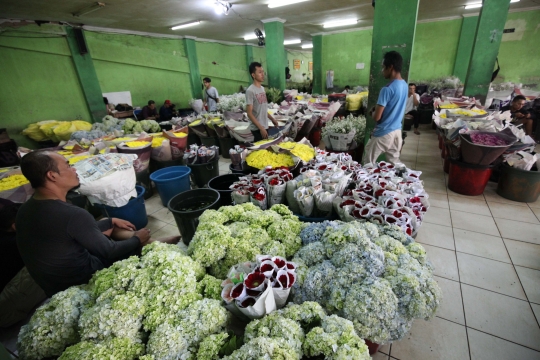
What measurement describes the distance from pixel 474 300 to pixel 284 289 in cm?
200

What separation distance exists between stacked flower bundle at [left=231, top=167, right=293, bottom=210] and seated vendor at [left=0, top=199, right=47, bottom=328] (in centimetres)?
197

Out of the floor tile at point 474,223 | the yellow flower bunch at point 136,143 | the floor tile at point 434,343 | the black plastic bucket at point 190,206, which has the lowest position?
the floor tile at point 434,343

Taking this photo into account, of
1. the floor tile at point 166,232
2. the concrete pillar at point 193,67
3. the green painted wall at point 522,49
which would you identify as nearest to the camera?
the floor tile at point 166,232

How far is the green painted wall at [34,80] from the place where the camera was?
6773 mm

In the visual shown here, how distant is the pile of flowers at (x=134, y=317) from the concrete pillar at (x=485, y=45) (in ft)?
27.4

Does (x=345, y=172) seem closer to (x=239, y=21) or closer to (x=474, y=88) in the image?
(x=474, y=88)

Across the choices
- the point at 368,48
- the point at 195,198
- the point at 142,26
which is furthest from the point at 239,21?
the point at 195,198

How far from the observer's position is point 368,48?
1248 cm

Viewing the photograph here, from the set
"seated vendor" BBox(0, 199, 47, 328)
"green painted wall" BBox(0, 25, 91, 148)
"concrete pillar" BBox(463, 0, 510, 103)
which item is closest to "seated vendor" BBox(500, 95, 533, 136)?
"concrete pillar" BBox(463, 0, 510, 103)

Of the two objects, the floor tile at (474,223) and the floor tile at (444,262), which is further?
the floor tile at (474,223)

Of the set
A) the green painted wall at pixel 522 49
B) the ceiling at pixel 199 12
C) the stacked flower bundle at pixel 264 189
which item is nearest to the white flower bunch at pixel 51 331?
the stacked flower bundle at pixel 264 189

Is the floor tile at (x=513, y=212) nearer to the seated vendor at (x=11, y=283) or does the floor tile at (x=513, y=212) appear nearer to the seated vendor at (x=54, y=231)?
the seated vendor at (x=54, y=231)

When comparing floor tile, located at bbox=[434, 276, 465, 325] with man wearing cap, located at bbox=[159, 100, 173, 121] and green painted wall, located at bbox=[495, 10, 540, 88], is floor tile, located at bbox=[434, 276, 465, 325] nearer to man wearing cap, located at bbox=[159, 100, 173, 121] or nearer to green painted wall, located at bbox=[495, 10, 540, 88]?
man wearing cap, located at bbox=[159, 100, 173, 121]

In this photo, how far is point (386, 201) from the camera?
197cm
